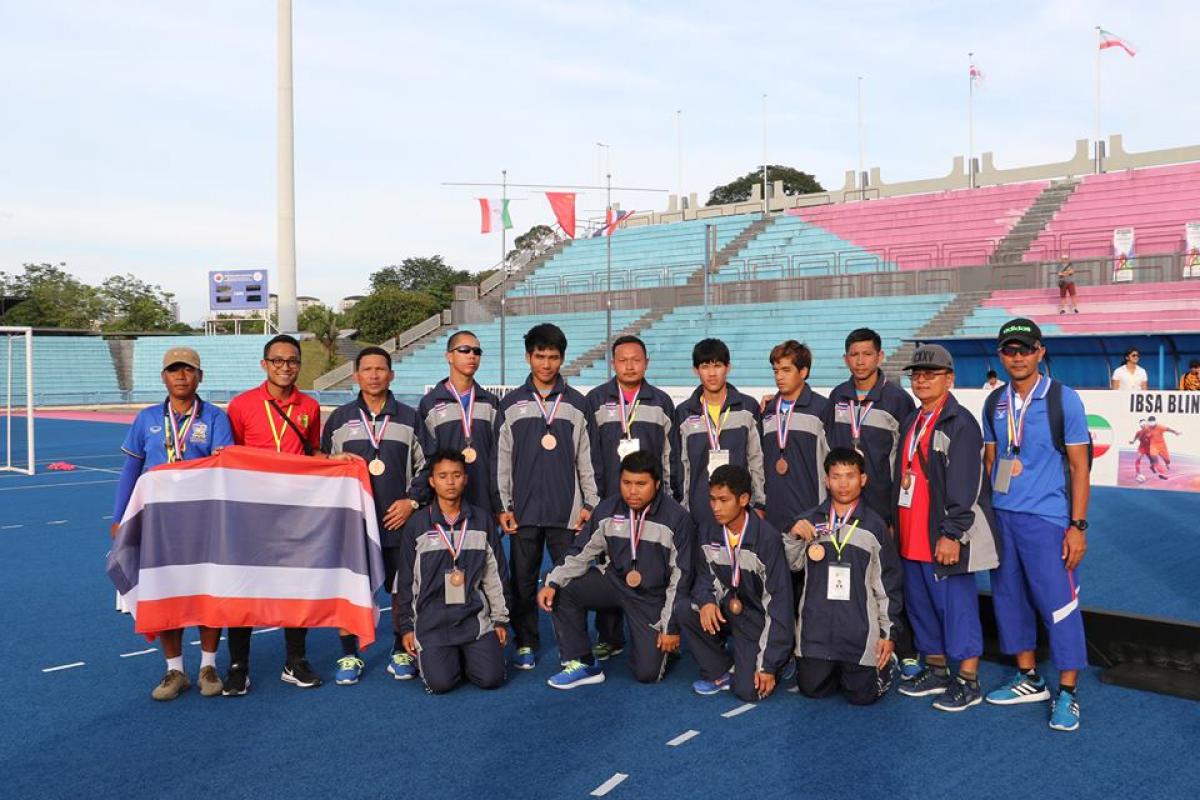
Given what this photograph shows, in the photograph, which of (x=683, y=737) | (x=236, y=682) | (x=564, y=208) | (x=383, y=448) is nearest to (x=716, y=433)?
(x=683, y=737)

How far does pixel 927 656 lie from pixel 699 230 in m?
30.7

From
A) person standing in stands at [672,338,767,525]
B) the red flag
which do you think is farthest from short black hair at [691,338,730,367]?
the red flag

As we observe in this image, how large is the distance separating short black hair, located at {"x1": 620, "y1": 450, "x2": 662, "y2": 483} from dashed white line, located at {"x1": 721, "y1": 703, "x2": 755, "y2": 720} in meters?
1.25

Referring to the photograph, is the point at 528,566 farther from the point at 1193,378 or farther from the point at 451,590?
the point at 1193,378

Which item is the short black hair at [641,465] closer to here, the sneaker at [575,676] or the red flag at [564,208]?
the sneaker at [575,676]

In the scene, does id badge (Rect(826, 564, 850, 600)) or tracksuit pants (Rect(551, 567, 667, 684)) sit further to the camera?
tracksuit pants (Rect(551, 567, 667, 684))

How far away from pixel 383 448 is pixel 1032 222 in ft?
89.7

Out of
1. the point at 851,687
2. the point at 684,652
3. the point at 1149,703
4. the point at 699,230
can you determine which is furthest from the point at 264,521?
the point at 699,230

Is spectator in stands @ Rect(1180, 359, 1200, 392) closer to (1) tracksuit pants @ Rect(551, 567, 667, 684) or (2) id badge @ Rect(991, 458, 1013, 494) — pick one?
(2) id badge @ Rect(991, 458, 1013, 494)

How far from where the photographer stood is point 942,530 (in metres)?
4.66

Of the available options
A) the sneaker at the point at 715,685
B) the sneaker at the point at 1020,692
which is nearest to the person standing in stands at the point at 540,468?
the sneaker at the point at 715,685

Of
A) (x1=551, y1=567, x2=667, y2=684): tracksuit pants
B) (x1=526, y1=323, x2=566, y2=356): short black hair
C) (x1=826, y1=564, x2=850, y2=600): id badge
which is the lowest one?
(x1=551, y1=567, x2=667, y2=684): tracksuit pants

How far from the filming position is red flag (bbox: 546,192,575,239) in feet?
94.6

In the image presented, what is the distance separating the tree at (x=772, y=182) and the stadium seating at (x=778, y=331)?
132 feet
